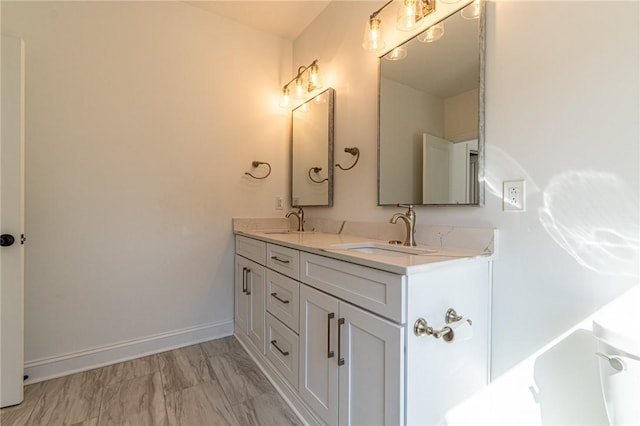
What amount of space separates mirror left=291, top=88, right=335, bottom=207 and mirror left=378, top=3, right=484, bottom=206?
50 centimetres

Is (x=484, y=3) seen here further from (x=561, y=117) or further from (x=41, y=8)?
(x=41, y=8)

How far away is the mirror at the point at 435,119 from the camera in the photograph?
4.11ft

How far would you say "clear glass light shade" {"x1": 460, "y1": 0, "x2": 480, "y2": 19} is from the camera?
4.05ft

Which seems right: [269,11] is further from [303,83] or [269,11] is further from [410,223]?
[410,223]

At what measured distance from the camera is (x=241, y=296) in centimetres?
212

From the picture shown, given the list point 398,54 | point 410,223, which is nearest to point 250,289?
point 410,223

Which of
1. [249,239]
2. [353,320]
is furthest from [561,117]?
[249,239]

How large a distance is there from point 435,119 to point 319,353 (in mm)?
1208

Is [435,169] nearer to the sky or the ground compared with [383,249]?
nearer to the sky

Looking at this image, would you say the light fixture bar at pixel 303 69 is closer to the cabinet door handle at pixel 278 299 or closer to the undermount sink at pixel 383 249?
the undermount sink at pixel 383 249

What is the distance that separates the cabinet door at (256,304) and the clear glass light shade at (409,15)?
1.52m

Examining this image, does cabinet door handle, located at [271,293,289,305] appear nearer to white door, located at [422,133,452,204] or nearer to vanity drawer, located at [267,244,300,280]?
vanity drawer, located at [267,244,300,280]

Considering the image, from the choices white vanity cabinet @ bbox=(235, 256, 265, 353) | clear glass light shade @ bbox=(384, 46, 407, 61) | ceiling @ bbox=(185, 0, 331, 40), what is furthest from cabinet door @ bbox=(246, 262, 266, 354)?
ceiling @ bbox=(185, 0, 331, 40)

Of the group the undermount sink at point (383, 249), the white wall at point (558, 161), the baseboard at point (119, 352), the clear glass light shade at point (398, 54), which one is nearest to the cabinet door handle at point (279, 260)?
the undermount sink at point (383, 249)
